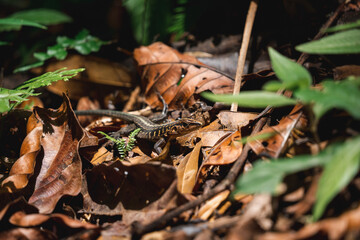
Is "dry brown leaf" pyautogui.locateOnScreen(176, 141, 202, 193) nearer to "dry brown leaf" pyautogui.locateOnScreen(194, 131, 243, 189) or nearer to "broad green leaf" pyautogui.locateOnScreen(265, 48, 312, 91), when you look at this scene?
"dry brown leaf" pyautogui.locateOnScreen(194, 131, 243, 189)

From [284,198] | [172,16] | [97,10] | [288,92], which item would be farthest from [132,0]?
[284,198]

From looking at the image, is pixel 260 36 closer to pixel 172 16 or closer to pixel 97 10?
pixel 172 16

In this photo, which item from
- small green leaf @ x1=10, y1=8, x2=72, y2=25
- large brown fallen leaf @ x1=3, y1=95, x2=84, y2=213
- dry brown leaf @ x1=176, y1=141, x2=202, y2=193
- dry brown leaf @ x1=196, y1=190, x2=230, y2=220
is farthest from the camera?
small green leaf @ x1=10, y1=8, x2=72, y2=25

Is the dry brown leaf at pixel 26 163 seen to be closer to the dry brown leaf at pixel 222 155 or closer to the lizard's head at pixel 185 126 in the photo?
the dry brown leaf at pixel 222 155

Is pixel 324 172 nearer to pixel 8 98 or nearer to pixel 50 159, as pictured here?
pixel 50 159

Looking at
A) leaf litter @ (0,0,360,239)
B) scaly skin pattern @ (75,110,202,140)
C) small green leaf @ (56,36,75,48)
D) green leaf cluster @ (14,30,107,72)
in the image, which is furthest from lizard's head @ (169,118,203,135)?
small green leaf @ (56,36,75,48)

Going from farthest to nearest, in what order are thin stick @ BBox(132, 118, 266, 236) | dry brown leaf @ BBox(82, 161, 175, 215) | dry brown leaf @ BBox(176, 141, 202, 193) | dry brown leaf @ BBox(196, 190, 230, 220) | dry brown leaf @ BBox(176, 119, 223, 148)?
dry brown leaf @ BBox(176, 119, 223, 148), dry brown leaf @ BBox(176, 141, 202, 193), dry brown leaf @ BBox(82, 161, 175, 215), dry brown leaf @ BBox(196, 190, 230, 220), thin stick @ BBox(132, 118, 266, 236)

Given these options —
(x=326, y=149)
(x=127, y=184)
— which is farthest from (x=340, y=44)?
(x=127, y=184)
